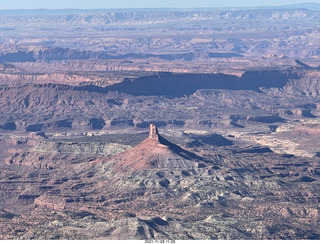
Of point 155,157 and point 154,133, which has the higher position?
point 154,133

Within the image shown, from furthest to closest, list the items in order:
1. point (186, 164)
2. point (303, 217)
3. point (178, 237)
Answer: point (186, 164)
point (303, 217)
point (178, 237)

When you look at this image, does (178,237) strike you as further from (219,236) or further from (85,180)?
(85,180)

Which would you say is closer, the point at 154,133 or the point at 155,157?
the point at 155,157

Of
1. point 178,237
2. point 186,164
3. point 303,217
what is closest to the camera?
point 178,237

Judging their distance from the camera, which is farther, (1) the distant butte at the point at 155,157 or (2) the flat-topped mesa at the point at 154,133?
A: (2) the flat-topped mesa at the point at 154,133

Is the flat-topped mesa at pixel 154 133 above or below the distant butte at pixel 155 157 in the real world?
above

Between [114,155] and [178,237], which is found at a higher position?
[114,155]

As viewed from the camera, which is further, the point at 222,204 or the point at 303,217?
the point at 222,204

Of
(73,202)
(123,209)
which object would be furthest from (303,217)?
(73,202)
